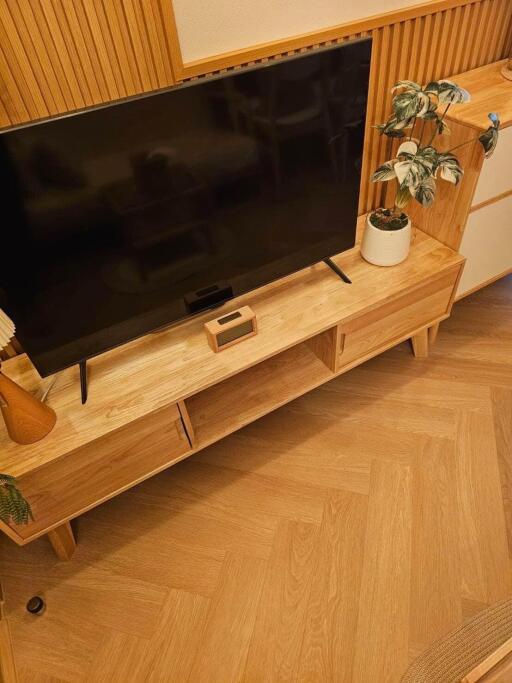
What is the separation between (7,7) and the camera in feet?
3.36

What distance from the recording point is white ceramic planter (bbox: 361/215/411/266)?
155 centimetres

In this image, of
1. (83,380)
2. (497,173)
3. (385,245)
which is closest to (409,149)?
(385,245)

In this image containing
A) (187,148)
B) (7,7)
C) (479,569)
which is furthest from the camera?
(479,569)

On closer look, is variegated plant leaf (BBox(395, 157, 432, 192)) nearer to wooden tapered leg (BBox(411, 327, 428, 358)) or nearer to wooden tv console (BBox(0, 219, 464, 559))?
wooden tv console (BBox(0, 219, 464, 559))

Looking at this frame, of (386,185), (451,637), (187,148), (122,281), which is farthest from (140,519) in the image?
(386,185)

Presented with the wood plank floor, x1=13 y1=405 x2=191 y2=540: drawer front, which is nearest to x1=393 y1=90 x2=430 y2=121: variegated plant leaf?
the wood plank floor

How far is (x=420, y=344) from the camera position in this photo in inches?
74.9

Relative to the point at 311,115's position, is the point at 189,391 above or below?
below

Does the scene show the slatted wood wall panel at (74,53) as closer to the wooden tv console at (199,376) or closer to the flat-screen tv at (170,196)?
the flat-screen tv at (170,196)

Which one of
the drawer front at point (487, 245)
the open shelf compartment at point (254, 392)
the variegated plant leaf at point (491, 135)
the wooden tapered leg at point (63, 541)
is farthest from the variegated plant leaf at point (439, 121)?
the wooden tapered leg at point (63, 541)

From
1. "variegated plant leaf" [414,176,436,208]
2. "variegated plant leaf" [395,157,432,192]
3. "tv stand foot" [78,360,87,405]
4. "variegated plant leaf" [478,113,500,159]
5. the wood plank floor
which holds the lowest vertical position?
the wood plank floor

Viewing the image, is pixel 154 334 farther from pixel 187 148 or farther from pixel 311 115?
pixel 311 115

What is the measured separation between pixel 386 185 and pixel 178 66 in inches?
37.1

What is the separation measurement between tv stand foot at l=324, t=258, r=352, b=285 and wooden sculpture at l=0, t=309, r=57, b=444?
966mm
